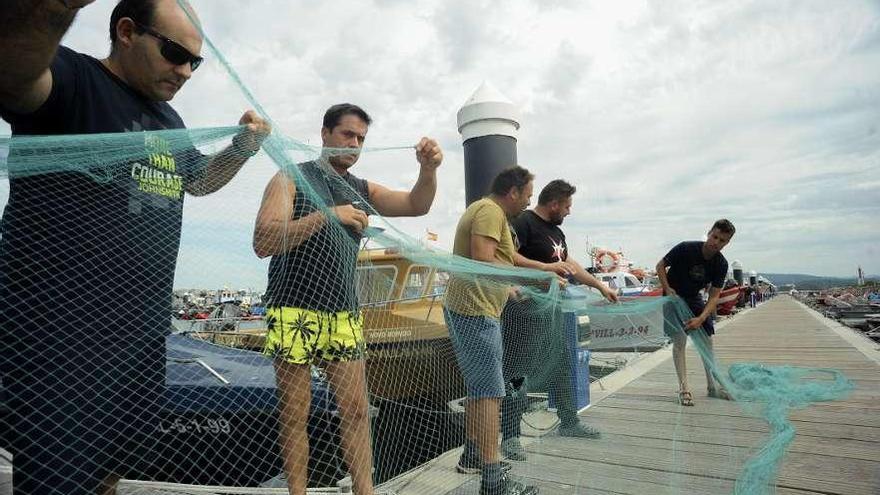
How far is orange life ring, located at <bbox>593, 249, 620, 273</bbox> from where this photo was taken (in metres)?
26.4

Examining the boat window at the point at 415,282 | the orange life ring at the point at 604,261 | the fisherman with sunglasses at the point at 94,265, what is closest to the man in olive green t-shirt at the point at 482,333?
the fisherman with sunglasses at the point at 94,265

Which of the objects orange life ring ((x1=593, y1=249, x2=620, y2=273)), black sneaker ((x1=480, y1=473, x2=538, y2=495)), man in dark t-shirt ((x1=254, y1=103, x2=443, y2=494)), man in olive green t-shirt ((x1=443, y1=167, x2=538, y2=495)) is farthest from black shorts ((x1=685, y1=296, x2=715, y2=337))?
orange life ring ((x1=593, y1=249, x2=620, y2=273))

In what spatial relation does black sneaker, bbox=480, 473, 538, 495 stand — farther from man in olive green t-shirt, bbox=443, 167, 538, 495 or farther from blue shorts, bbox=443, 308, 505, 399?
blue shorts, bbox=443, 308, 505, 399

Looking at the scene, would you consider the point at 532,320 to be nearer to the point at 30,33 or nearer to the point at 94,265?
the point at 94,265

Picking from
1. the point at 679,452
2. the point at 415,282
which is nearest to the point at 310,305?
the point at 679,452

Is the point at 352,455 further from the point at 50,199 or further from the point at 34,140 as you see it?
the point at 34,140

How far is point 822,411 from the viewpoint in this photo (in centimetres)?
371

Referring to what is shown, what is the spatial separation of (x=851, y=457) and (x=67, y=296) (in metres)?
3.73

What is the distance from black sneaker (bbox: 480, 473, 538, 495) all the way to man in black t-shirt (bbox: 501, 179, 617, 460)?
51 centimetres

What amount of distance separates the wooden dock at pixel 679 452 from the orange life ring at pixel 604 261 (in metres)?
22.0

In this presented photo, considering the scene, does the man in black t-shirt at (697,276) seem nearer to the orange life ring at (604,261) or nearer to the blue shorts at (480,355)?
the blue shorts at (480,355)

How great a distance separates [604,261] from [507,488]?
26.0 meters

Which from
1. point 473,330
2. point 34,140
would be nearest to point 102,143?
point 34,140

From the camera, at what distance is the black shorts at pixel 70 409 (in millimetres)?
1135
